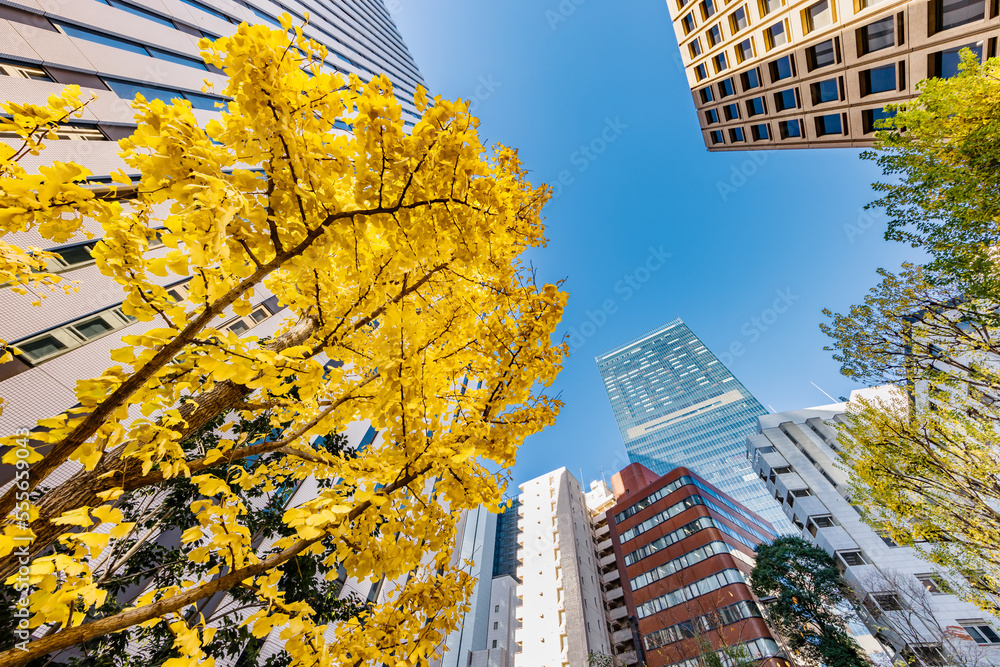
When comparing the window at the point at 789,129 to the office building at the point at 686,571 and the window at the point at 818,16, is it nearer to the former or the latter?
the window at the point at 818,16

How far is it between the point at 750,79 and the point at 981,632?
29.4 metres

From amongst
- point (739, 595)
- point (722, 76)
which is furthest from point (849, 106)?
point (739, 595)

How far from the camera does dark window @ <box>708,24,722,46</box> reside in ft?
62.9

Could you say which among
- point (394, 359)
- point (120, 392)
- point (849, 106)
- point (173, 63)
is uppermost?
point (849, 106)

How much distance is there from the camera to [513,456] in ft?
10.5

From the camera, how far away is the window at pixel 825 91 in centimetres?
1490

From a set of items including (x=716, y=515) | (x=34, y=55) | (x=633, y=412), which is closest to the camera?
(x=34, y=55)

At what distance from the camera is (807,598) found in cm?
2005

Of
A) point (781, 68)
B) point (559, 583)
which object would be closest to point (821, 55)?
point (781, 68)

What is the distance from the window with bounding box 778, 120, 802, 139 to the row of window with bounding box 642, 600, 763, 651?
28.6 metres

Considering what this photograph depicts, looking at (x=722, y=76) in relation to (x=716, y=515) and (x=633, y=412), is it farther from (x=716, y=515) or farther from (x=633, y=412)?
(x=633, y=412)

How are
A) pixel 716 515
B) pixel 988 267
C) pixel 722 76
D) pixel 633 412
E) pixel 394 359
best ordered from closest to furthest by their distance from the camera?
pixel 394 359
pixel 988 267
pixel 722 76
pixel 716 515
pixel 633 412

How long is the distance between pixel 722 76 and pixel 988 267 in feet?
66.3

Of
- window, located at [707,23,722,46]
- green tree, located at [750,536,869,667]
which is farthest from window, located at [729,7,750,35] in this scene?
green tree, located at [750,536,869,667]
